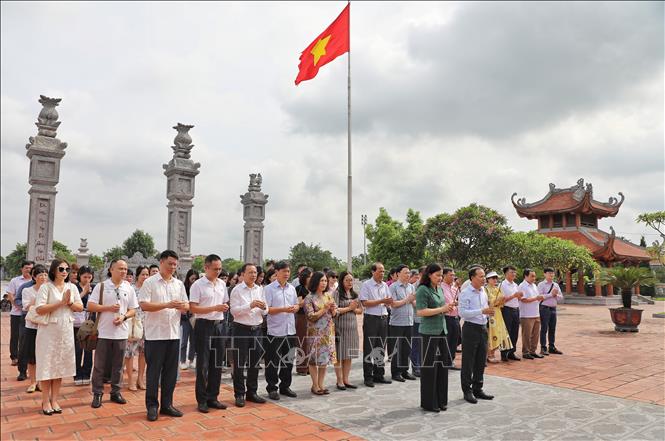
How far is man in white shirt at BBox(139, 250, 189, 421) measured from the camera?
486cm

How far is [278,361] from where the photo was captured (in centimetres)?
583

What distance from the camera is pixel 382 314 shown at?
6.68 m

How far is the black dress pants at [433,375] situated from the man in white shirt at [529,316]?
3.97 metres

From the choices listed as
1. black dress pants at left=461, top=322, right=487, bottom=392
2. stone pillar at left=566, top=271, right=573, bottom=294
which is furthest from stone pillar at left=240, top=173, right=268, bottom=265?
stone pillar at left=566, top=271, right=573, bottom=294

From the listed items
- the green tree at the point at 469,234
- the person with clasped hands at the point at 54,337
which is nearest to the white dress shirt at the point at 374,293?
the person with clasped hands at the point at 54,337

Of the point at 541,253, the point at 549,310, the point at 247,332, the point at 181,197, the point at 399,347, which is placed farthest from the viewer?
the point at 541,253

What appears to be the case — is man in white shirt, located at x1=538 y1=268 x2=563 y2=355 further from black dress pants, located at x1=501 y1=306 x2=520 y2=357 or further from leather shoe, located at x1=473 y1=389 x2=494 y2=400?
leather shoe, located at x1=473 y1=389 x2=494 y2=400

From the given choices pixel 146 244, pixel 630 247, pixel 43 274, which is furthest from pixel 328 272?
pixel 146 244

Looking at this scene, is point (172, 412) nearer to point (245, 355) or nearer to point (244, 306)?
point (245, 355)

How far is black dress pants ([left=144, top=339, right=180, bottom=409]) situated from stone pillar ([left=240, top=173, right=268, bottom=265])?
42.4ft

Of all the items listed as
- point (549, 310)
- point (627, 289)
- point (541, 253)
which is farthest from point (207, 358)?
point (541, 253)

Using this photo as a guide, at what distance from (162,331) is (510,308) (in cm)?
618

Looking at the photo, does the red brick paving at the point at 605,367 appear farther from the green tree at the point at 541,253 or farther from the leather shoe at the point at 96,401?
the green tree at the point at 541,253

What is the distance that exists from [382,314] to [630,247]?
114 ft
